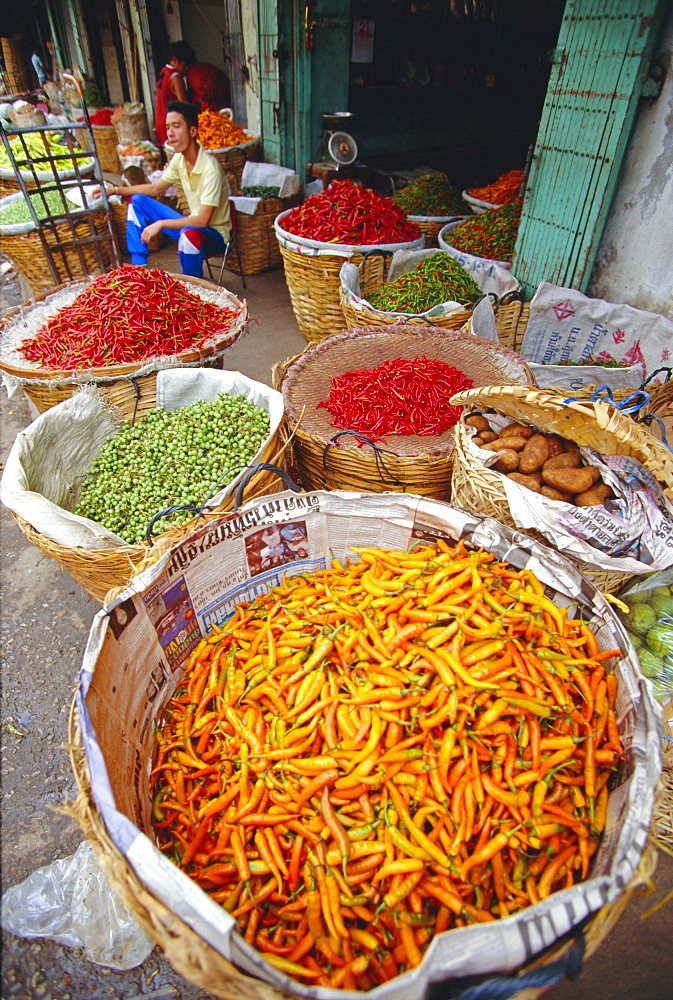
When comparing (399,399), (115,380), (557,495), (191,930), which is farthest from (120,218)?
(191,930)

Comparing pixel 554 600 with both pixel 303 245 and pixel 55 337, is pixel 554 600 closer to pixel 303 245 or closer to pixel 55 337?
pixel 55 337

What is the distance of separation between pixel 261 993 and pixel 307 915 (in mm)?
309

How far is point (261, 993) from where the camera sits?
1.07 metres

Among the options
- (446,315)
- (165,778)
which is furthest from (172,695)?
(446,315)

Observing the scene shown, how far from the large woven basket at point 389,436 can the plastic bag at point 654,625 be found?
983 mm

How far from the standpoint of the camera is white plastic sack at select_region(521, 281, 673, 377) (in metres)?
3.43

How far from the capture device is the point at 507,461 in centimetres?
221

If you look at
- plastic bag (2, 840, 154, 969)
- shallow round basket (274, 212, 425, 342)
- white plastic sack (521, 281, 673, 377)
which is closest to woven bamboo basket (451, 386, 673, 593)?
white plastic sack (521, 281, 673, 377)

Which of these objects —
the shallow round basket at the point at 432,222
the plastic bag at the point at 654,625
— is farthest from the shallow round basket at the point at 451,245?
the plastic bag at the point at 654,625

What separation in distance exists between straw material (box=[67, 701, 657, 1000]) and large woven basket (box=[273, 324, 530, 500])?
1.67m

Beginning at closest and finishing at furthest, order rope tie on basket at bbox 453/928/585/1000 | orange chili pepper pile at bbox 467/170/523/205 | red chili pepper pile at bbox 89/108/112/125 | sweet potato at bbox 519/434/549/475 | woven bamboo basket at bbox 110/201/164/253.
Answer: rope tie on basket at bbox 453/928/585/1000
sweet potato at bbox 519/434/549/475
orange chili pepper pile at bbox 467/170/523/205
woven bamboo basket at bbox 110/201/164/253
red chili pepper pile at bbox 89/108/112/125

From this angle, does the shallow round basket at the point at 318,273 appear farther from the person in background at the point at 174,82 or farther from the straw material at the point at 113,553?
the person in background at the point at 174,82

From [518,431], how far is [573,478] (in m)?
0.34

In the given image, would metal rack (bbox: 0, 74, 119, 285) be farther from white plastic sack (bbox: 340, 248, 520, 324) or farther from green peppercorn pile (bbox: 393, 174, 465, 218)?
green peppercorn pile (bbox: 393, 174, 465, 218)
